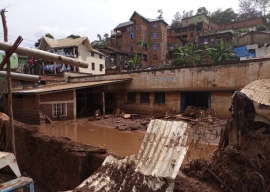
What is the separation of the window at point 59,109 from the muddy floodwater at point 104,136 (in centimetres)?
106

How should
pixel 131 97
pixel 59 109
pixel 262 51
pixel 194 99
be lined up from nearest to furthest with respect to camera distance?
pixel 59 109 < pixel 194 99 < pixel 131 97 < pixel 262 51

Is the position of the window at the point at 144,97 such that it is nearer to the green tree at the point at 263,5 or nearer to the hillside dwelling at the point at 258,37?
the hillside dwelling at the point at 258,37

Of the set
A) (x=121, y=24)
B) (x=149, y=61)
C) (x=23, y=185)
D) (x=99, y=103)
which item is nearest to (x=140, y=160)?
(x=23, y=185)

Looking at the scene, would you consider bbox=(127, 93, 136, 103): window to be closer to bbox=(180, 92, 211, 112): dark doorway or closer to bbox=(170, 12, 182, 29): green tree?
bbox=(180, 92, 211, 112): dark doorway

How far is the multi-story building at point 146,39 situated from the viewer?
4325 cm

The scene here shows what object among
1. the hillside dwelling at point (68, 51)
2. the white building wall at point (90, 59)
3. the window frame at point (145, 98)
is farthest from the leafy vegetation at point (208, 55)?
the hillside dwelling at point (68, 51)

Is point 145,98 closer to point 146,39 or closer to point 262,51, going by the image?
point 262,51

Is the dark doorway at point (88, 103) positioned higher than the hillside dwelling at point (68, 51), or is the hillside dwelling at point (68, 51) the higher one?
the hillside dwelling at point (68, 51)

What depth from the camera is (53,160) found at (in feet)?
20.6

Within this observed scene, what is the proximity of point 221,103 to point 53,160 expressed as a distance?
42.5ft

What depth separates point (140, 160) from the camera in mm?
3674

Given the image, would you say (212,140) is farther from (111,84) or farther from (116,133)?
(111,84)

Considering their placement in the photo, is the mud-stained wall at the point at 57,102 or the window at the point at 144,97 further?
the window at the point at 144,97

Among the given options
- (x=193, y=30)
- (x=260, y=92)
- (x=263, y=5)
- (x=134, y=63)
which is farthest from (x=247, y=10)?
(x=260, y=92)
